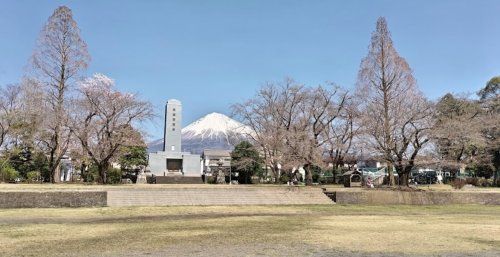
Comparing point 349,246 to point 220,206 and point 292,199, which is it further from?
point 292,199

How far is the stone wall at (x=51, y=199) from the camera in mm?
21500

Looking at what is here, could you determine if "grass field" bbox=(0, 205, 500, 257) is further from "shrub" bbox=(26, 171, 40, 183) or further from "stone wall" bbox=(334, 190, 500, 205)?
"shrub" bbox=(26, 171, 40, 183)

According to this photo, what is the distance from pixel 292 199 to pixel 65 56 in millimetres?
24393

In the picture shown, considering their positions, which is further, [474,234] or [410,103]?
[410,103]

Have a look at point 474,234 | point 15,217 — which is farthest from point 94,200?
point 474,234

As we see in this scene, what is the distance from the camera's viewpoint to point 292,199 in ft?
89.8

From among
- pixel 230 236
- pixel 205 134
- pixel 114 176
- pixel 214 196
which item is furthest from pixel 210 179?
pixel 205 134

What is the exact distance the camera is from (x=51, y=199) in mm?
22328

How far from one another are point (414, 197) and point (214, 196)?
12744mm

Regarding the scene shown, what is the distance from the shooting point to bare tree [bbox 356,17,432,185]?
1206 inches

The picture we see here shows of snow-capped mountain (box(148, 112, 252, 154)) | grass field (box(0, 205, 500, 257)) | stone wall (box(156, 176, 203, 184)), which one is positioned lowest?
grass field (box(0, 205, 500, 257))

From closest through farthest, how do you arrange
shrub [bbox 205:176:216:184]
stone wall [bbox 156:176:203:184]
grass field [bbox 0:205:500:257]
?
grass field [bbox 0:205:500:257] < stone wall [bbox 156:176:203:184] < shrub [bbox 205:176:216:184]

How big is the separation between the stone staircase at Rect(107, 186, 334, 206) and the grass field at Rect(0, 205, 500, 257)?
19.4 ft

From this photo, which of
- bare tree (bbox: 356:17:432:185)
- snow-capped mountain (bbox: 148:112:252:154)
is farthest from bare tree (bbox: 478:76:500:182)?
snow-capped mountain (bbox: 148:112:252:154)
